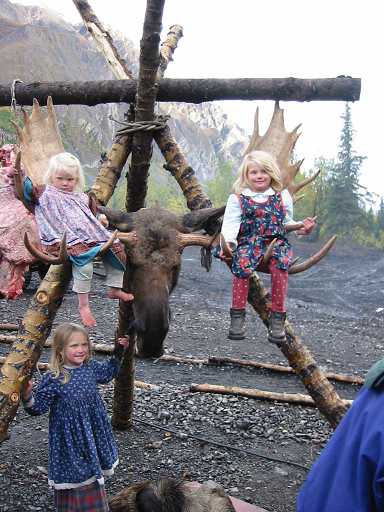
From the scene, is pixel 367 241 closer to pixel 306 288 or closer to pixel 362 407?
pixel 306 288

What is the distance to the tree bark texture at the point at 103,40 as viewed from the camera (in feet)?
19.9

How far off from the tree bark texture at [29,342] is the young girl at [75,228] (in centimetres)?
52

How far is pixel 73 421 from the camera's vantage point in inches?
156

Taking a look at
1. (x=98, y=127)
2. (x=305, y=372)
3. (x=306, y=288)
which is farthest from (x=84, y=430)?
(x=98, y=127)

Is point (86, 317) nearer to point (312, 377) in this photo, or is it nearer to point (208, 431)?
point (312, 377)

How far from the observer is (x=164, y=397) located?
807 centimetres

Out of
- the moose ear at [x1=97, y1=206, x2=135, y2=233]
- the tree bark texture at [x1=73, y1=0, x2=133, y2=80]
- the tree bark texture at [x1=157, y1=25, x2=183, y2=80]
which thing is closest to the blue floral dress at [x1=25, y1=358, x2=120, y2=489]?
the moose ear at [x1=97, y1=206, x2=135, y2=233]

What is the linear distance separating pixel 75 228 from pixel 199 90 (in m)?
2.10

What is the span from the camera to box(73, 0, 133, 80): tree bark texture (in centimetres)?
607

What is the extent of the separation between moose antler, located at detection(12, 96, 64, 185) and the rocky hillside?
125 feet

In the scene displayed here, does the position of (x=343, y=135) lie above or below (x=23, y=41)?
below

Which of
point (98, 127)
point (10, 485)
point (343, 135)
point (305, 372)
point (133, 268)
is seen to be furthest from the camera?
point (98, 127)

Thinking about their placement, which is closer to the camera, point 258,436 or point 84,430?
point 84,430

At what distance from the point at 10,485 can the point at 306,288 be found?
76.5 feet
